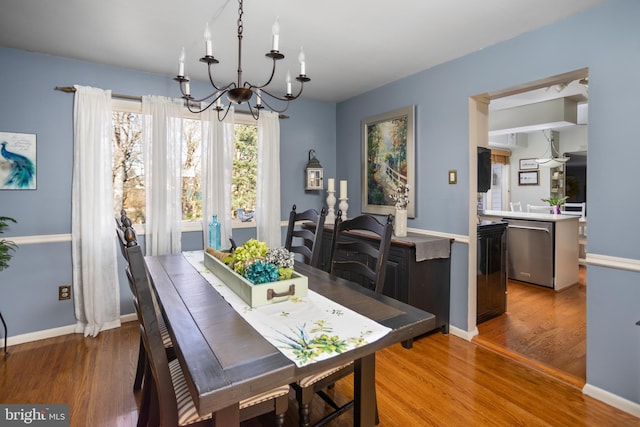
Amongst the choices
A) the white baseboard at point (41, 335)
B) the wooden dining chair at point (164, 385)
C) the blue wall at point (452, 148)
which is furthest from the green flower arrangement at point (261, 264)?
the white baseboard at point (41, 335)

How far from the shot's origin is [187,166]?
11.7 ft

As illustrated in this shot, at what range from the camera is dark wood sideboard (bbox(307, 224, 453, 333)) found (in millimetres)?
2822

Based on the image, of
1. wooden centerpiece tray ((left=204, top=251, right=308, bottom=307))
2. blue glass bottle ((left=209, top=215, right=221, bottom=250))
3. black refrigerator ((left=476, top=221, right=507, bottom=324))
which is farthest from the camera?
black refrigerator ((left=476, top=221, right=507, bottom=324))

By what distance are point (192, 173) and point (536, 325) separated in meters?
3.72

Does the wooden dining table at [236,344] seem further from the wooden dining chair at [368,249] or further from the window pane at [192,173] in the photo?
the window pane at [192,173]

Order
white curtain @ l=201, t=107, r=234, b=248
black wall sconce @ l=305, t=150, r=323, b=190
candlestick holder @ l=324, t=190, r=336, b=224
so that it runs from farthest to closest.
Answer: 1. black wall sconce @ l=305, t=150, r=323, b=190
2. candlestick holder @ l=324, t=190, r=336, b=224
3. white curtain @ l=201, t=107, r=234, b=248

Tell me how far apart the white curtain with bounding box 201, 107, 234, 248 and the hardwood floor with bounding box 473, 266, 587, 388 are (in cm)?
273

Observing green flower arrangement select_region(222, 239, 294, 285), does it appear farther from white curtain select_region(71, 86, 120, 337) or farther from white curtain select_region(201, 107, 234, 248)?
white curtain select_region(71, 86, 120, 337)

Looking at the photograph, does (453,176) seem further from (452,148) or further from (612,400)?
(612,400)

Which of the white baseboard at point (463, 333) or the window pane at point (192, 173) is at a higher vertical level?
the window pane at point (192, 173)

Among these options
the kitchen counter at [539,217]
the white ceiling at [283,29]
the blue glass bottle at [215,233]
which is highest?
the white ceiling at [283,29]

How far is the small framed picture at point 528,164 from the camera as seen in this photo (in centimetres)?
721
